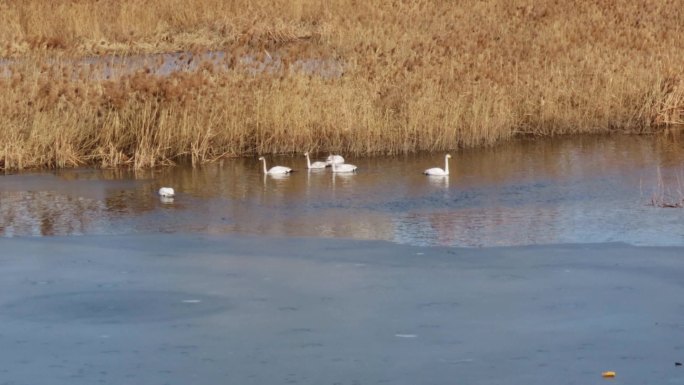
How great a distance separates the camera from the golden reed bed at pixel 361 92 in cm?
1644

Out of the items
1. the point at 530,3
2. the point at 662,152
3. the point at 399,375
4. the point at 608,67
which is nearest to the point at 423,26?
the point at 530,3

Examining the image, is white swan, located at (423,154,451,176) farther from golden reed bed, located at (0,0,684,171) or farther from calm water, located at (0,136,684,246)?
golden reed bed, located at (0,0,684,171)

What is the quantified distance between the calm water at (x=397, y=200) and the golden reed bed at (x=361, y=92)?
1.82ft

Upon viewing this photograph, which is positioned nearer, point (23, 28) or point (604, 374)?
point (604, 374)

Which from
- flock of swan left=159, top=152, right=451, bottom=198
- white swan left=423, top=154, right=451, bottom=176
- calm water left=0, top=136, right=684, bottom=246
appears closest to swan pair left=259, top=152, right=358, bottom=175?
flock of swan left=159, top=152, right=451, bottom=198

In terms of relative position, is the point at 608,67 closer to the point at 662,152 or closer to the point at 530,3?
the point at 662,152

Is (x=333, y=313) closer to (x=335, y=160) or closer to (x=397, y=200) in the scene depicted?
(x=397, y=200)

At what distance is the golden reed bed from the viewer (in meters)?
16.4

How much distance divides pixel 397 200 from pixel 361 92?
4599mm

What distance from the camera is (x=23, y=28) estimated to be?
25953 millimetres

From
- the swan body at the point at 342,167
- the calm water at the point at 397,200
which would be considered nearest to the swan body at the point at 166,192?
the calm water at the point at 397,200

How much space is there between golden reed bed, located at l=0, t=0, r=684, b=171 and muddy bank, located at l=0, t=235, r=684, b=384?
5.61 m

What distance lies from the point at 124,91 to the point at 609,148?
20.8 ft

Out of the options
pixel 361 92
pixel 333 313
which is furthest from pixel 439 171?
pixel 333 313
